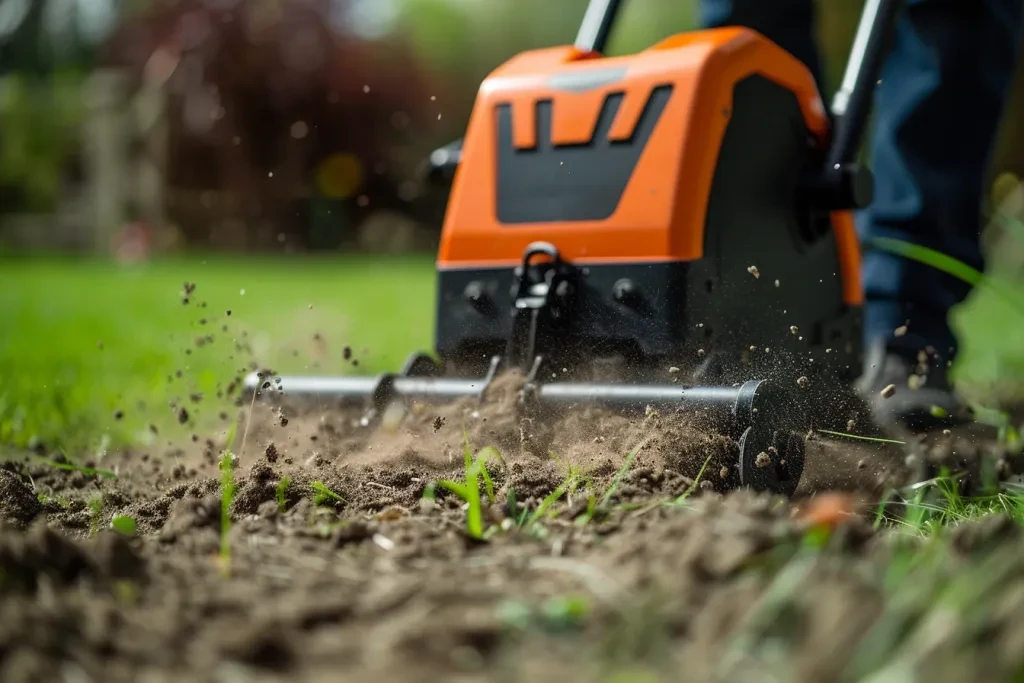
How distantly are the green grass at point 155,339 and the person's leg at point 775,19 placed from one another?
1.32 metres

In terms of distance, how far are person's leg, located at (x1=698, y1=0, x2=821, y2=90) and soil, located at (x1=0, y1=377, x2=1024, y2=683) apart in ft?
4.01

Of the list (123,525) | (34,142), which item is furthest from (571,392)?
(34,142)

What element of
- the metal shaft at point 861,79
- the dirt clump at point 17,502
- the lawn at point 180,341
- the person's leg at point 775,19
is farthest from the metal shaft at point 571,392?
the person's leg at point 775,19

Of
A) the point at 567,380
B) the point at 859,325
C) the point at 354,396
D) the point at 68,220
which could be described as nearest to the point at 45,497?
the point at 354,396

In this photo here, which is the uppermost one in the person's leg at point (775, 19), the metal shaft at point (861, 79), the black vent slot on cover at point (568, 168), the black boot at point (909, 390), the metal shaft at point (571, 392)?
the person's leg at point (775, 19)

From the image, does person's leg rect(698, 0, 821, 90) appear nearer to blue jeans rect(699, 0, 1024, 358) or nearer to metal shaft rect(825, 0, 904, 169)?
blue jeans rect(699, 0, 1024, 358)

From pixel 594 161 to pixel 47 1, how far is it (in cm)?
2265

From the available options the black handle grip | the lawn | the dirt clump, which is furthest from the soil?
the black handle grip

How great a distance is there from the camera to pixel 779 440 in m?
1.72

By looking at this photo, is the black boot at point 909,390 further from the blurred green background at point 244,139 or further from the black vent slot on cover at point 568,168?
the blurred green background at point 244,139

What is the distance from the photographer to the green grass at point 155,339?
105 inches

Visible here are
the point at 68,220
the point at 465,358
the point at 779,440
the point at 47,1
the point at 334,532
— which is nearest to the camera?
the point at 334,532

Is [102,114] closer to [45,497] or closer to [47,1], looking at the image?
[47,1]

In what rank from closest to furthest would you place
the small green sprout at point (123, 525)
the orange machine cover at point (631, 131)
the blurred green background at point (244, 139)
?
the small green sprout at point (123, 525) < the orange machine cover at point (631, 131) < the blurred green background at point (244, 139)
